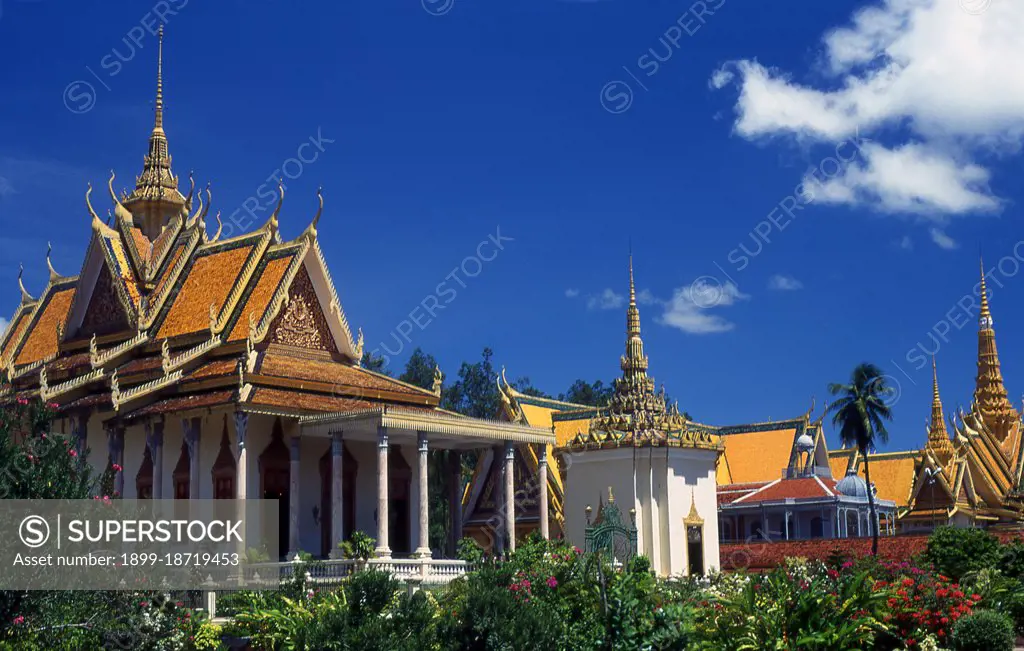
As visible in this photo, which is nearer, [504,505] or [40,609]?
[40,609]

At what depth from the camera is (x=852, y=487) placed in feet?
150

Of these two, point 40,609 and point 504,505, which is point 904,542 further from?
point 40,609

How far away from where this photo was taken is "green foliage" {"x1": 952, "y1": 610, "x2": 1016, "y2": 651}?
19969mm

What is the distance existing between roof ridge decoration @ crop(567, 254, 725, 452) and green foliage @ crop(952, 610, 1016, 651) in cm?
1362

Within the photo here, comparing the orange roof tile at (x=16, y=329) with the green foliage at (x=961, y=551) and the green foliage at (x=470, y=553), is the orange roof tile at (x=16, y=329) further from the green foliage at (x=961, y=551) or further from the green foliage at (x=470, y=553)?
the green foliage at (x=961, y=551)

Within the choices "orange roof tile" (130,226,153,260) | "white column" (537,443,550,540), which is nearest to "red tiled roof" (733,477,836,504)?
"white column" (537,443,550,540)

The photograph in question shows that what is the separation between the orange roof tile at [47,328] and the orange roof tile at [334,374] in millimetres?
8865

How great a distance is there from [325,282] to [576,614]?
52.7 ft

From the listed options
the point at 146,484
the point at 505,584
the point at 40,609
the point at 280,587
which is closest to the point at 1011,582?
the point at 505,584

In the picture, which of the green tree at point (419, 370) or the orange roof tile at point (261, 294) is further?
the green tree at point (419, 370)

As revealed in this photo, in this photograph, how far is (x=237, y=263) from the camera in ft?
115

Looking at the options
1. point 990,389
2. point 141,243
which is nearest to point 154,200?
point 141,243

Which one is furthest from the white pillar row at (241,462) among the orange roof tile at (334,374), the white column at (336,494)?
the white column at (336,494)

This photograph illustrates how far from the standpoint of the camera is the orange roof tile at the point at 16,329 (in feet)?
139
